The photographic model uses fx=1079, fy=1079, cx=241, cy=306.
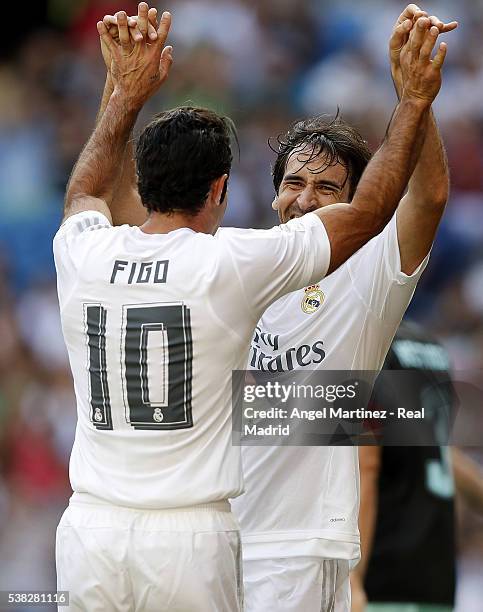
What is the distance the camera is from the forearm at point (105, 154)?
3.81 meters

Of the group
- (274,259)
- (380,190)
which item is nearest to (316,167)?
(380,190)

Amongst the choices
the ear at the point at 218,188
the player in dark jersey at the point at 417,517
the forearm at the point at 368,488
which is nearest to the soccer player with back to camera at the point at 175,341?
the ear at the point at 218,188

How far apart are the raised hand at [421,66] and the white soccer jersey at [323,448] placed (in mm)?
583

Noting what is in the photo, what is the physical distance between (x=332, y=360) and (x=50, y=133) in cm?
617

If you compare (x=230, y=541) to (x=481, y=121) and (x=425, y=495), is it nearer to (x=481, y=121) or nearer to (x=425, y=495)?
(x=425, y=495)

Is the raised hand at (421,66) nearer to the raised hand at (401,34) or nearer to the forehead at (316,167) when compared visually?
the raised hand at (401,34)

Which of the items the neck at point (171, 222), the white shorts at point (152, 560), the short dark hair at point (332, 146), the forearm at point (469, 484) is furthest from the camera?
the forearm at point (469, 484)

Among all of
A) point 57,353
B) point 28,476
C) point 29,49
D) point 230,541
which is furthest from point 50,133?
point 230,541

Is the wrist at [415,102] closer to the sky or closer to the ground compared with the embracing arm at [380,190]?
closer to the sky

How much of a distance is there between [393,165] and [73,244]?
1059mm

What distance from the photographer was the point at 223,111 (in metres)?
9.27

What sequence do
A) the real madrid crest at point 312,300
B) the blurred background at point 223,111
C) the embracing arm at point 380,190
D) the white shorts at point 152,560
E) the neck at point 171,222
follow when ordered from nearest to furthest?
the white shorts at point 152,560 → the embracing arm at point 380,190 → the neck at point 171,222 → the real madrid crest at point 312,300 → the blurred background at point 223,111

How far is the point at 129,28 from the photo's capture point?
378 centimetres

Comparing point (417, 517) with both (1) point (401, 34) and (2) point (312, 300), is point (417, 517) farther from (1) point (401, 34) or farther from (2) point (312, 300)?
(1) point (401, 34)
